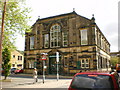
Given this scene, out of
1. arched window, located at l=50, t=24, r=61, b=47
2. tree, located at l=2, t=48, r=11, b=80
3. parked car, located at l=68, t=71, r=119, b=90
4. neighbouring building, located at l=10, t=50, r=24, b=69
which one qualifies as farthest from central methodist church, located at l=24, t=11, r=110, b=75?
neighbouring building, located at l=10, t=50, r=24, b=69

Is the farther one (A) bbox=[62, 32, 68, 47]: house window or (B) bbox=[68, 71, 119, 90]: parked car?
(A) bbox=[62, 32, 68, 47]: house window

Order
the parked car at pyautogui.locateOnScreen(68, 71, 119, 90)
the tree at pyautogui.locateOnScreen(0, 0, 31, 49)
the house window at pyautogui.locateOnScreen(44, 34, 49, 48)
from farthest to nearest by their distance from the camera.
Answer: the house window at pyautogui.locateOnScreen(44, 34, 49, 48) < the tree at pyautogui.locateOnScreen(0, 0, 31, 49) < the parked car at pyautogui.locateOnScreen(68, 71, 119, 90)

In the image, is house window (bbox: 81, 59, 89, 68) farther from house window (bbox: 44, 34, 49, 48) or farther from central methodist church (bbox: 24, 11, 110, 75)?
house window (bbox: 44, 34, 49, 48)

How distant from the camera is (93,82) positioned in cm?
429

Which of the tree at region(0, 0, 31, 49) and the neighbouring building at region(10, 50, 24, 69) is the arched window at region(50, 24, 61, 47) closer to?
the tree at region(0, 0, 31, 49)

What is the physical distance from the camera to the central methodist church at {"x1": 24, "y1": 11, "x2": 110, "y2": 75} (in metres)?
24.1

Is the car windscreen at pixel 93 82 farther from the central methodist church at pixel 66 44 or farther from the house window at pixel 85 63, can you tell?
the house window at pixel 85 63

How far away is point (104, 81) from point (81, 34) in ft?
70.2

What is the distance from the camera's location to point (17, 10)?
1664 centimetres

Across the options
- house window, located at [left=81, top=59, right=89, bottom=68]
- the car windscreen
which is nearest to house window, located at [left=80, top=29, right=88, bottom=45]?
house window, located at [left=81, top=59, right=89, bottom=68]

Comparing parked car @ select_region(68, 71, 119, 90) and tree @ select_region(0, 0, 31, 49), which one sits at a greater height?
tree @ select_region(0, 0, 31, 49)

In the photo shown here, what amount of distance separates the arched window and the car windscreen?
22.8 meters

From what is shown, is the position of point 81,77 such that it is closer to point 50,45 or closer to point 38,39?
point 50,45

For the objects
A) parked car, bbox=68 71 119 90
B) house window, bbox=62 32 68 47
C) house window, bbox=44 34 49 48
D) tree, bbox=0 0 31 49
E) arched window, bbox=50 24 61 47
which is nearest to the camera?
parked car, bbox=68 71 119 90
